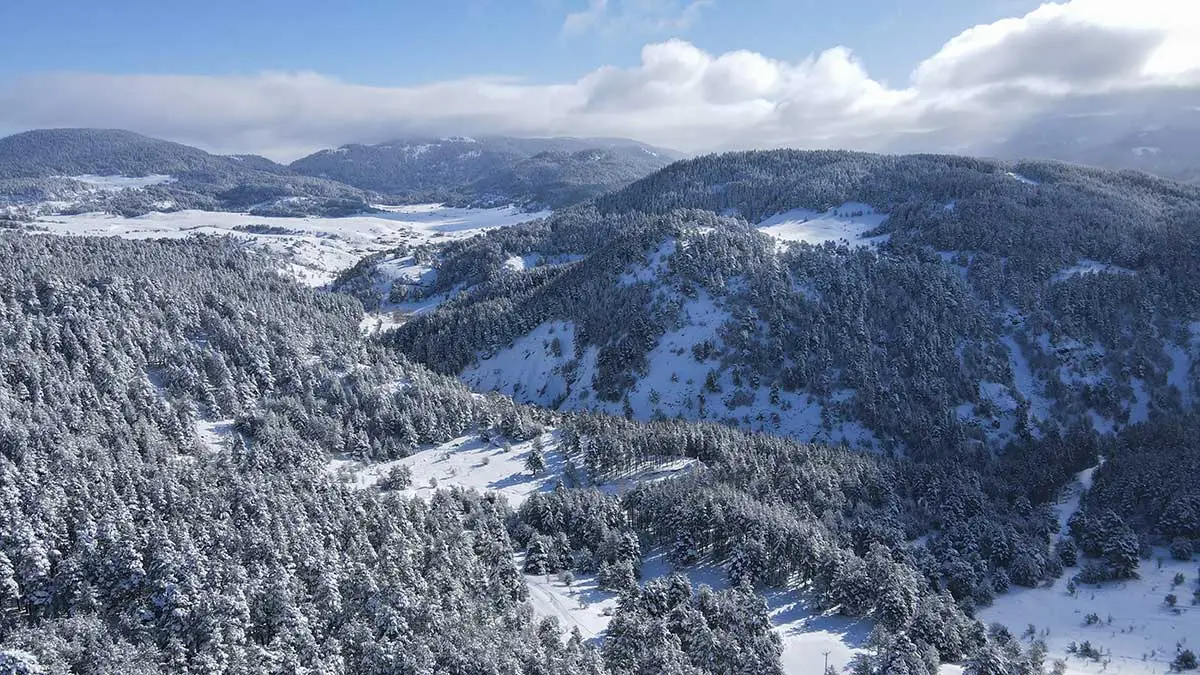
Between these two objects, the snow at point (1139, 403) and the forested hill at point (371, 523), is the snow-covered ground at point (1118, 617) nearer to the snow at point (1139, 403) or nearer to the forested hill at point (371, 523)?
the forested hill at point (371, 523)

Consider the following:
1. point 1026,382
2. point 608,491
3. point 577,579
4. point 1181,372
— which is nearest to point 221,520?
point 577,579

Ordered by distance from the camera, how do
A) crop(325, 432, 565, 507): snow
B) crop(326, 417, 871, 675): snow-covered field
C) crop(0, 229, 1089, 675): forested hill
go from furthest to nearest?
crop(325, 432, 565, 507): snow, crop(326, 417, 871, 675): snow-covered field, crop(0, 229, 1089, 675): forested hill

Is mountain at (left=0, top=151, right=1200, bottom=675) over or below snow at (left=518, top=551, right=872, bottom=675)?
over

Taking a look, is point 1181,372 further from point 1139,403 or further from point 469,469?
point 469,469

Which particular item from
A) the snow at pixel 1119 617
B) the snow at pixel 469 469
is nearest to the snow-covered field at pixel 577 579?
the snow at pixel 469 469

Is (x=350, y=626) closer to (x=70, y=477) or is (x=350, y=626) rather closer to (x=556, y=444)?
(x=70, y=477)

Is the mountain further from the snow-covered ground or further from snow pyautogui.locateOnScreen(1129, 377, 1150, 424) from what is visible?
snow pyautogui.locateOnScreen(1129, 377, 1150, 424)

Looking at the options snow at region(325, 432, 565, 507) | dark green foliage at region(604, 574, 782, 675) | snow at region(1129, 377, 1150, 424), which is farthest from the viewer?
snow at region(1129, 377, 1150, 424)

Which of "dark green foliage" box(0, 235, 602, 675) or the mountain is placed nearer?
"dark green foliage" box(0, 235, 602, 675)

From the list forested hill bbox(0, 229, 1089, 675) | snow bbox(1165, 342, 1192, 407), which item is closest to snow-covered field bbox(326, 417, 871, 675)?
forested hill bbox(0, 229, 1089, 675)
